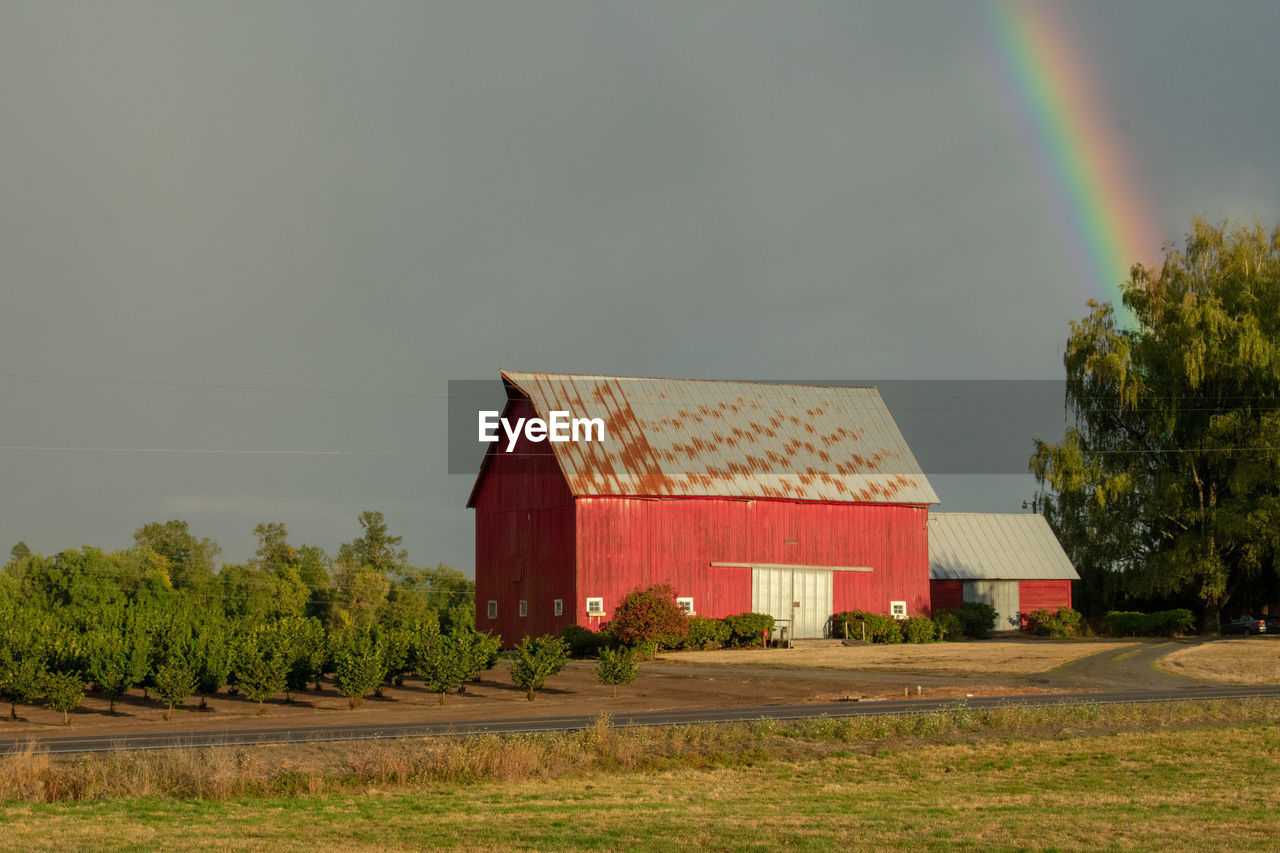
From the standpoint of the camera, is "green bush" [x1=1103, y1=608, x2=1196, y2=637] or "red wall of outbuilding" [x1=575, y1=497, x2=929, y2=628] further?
"green bush" [x1=1103, y1=608, x2=1196, y2=637]

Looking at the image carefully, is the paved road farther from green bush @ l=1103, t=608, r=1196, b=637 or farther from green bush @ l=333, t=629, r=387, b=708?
green bush @ l=1103, t=608, r=1196, b=637

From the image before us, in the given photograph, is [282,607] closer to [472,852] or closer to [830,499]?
[830,499]

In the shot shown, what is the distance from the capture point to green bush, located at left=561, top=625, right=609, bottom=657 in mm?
49594

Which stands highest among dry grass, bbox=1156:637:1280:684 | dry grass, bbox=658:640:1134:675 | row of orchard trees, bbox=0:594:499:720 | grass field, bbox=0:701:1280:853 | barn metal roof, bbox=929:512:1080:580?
barn metal roof, bbox=929:512:1080:580

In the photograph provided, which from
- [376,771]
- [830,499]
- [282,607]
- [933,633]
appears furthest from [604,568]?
[282,607]

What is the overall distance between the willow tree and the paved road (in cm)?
2759

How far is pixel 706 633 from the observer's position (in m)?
52.0

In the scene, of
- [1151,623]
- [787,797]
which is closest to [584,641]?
[1151,623]

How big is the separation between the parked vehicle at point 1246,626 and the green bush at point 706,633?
2587 centimetres

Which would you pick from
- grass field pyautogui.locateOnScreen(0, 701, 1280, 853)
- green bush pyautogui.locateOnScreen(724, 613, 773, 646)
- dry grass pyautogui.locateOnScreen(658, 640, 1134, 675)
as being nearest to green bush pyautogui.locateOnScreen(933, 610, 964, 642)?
dry grass pyautogui.locateOnScreen(658, 640, 1134, 675)

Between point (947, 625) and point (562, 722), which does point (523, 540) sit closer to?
point (947, 625)

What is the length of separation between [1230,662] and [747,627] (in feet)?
57.3

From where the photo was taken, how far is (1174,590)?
201 ft

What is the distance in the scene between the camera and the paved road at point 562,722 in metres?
23.9
